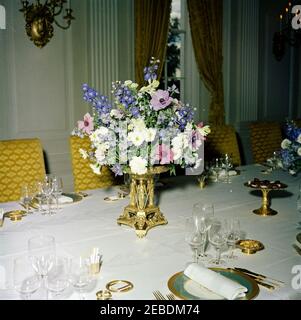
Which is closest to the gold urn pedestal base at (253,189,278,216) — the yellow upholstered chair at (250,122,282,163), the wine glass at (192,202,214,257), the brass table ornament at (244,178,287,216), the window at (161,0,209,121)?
the brass table ornament at (244,178,287,216)

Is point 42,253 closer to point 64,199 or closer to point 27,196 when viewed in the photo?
point 27,196

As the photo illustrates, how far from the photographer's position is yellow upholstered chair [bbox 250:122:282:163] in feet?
13.3

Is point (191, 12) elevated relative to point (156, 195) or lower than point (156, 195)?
elevated

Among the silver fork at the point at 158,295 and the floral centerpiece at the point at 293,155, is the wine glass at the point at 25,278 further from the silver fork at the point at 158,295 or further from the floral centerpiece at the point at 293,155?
the floral centerpiece at the point at 293,155

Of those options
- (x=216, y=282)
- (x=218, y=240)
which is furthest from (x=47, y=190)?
(x=216, y=282)

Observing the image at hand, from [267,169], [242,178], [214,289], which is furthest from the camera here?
[267,169]

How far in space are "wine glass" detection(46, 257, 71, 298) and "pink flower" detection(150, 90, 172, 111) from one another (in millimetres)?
732

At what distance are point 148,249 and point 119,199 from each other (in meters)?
0.78

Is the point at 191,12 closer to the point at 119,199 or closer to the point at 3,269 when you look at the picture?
the point at 119,199

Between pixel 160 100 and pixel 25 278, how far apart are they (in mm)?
865

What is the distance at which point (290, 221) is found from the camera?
6.71 ft

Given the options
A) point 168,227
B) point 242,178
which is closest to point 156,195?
point 168,227

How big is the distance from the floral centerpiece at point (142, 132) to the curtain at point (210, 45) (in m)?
3.29

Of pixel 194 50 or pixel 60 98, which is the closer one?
pixel 60 98
